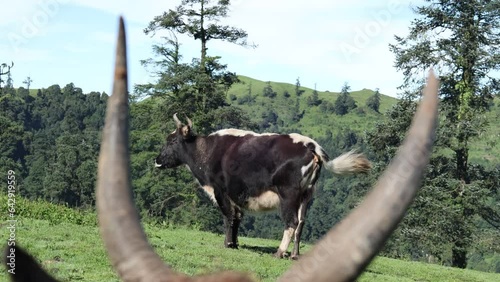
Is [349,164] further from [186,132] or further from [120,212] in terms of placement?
[120,212]

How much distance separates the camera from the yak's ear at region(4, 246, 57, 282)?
101 inches

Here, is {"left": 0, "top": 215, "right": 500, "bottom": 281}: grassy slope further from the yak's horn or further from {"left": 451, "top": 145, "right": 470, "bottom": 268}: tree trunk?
{"left": 451, "top": 145, "right": 470, "bottom": 268}: tree trunk

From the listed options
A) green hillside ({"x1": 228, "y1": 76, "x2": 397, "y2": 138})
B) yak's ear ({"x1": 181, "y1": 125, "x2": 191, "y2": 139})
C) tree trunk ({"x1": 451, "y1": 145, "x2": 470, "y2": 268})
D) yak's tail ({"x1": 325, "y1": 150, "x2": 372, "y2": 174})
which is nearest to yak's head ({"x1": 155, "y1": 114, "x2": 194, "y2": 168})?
yak's ear ({"x1": 181, "y1": 125, "x2": 191, "y2": 139})

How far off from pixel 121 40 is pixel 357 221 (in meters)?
1.14

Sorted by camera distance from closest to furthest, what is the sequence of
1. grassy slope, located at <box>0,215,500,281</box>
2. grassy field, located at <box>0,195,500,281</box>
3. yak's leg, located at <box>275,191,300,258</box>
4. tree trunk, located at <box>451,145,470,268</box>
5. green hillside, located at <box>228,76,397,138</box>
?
1. grassy slope, located at <box>0,215,500,281</box>
2. grassy field, located at <box>0,195,500,281</box>
3. yak's leg, located at <box>275,191,300,258</box>
4. tree trunk, located at <box>451,145,470,268</box>
5. green hillside, located at <box>228,76,397,138</box>

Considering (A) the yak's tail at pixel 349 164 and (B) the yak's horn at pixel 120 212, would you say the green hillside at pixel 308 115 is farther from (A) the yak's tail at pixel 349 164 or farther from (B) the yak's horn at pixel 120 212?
(B) the yak's horn at pixel 120 212

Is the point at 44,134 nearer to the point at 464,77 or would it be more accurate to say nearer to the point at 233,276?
the point at 464,77

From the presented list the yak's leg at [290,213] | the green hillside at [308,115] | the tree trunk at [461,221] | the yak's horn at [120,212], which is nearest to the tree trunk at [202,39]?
the tree trunk at [461,221]

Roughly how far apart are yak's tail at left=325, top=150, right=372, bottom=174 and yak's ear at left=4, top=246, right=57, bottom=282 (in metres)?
10.3

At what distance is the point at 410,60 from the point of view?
3319cm

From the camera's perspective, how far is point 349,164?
42.1 ft

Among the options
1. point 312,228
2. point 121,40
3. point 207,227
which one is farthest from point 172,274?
point 312,228

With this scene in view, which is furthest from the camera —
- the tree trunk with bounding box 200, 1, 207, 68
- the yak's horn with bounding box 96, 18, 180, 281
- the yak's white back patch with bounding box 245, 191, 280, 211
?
the tree trunk with bounding box 200, 1, 207, 68

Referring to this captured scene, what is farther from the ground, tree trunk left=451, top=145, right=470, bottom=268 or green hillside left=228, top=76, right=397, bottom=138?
green hillside left=228, top=76, right=397, bottom=138
